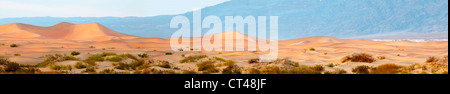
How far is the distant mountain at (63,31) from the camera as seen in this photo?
60.9 m

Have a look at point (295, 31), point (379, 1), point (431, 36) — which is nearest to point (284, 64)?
point (431, 36)

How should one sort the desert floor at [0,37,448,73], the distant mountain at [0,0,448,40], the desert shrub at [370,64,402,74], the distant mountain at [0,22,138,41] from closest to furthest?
the desert shrub at [370,64,402,74] → the desert floor at [0,37,448,73] → the distant mountain at [0,22,138,41] → the distant mountain at [0,0,448,40]

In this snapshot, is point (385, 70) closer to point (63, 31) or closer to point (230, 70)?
point (230, 70)

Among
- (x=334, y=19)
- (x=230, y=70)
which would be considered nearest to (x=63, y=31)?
(x=230, y=70)

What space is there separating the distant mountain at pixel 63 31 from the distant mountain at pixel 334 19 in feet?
231

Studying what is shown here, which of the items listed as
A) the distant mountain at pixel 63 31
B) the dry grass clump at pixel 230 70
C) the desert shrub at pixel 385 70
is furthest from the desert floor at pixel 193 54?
the distant mountain at pixel 63 31

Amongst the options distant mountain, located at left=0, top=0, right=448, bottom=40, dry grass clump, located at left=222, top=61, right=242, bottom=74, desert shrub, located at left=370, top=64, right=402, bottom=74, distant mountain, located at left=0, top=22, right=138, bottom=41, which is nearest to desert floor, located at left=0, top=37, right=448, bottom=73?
dry grass clump, located at left=222, top=61, right=242, bottom=74

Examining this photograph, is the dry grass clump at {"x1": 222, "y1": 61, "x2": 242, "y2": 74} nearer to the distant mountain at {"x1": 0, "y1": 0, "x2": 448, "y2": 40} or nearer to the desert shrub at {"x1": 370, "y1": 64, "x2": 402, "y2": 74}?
the desert shrub at {"x1": 370, "y1": 64, "x2": 402, "y2": 74}

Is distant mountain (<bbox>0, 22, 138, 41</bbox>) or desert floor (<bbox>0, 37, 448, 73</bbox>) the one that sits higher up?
distant mountain (<bbox>0, 22, 138, 41</bbox>)

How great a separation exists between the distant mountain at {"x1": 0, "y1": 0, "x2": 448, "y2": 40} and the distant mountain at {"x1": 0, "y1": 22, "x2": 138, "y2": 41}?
70501 millimetres

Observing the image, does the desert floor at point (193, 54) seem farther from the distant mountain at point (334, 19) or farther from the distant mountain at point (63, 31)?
the distant mountain at point (334, 19)

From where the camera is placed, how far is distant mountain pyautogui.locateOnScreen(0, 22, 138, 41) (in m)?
60.9
